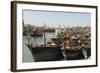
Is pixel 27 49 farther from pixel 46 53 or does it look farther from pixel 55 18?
pixel 55 18

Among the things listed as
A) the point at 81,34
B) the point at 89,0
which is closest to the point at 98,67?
the point at 81,34

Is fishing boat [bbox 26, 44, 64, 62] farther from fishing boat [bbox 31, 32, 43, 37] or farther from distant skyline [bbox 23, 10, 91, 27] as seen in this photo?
distant skyline [bbox 23, 10, 91, 27]

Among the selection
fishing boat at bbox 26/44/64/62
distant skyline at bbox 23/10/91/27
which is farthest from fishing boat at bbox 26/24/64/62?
distant skyline at bbox 23/10/91/27

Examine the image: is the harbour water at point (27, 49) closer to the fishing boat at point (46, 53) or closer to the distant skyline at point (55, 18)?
the fishing boat at point (46, 53)

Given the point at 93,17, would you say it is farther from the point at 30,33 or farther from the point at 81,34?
the point at 30,33

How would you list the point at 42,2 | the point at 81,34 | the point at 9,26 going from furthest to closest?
the point at 81,34 → the point at 42,2 → the point at 9,26

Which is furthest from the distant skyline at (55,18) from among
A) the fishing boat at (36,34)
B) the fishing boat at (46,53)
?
the fishing boat at (46,53)

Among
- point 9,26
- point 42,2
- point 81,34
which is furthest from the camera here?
point 81,34

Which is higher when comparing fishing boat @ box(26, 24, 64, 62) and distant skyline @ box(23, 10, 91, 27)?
distant skyline @ box(23, 10, 91, 27)

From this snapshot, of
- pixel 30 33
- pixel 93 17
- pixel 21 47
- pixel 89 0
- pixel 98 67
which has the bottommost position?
pixel 98 67
